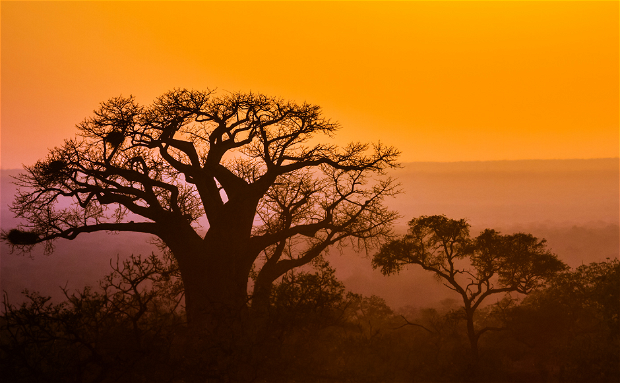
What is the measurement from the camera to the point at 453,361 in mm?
Answer: 18406

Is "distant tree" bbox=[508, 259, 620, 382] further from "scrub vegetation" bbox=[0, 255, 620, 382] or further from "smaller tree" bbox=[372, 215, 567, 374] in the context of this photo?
"smaller tree" bbox=[372, 215, 567, 374]

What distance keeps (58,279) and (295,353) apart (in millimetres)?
107535

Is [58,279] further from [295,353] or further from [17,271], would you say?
[295,353]

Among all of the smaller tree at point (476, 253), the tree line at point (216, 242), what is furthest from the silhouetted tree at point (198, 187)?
the smaller tree at point (476, 253)

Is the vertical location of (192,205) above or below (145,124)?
below

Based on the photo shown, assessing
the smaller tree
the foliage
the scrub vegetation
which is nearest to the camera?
the foliage

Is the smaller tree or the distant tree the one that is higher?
the smaller tree

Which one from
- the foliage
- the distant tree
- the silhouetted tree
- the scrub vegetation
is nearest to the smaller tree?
the scrub vegetation

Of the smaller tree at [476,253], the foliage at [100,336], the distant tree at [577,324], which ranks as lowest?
the distant tree at [577,324]

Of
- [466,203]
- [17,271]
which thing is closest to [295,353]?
[17,271]

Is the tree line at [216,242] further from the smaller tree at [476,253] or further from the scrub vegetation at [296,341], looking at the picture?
the smaller tree at [476,253]

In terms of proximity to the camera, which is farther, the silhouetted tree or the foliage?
the silhouetted tree

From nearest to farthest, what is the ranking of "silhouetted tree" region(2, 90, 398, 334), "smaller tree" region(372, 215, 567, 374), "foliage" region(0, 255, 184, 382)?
"foliage" region(0, 255, 184, 382), "silhouetted tree" region(2, 90, 398, 334), "smaller tree" region(372, 215, 567, 374)

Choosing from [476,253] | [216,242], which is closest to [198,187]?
[216,242]
